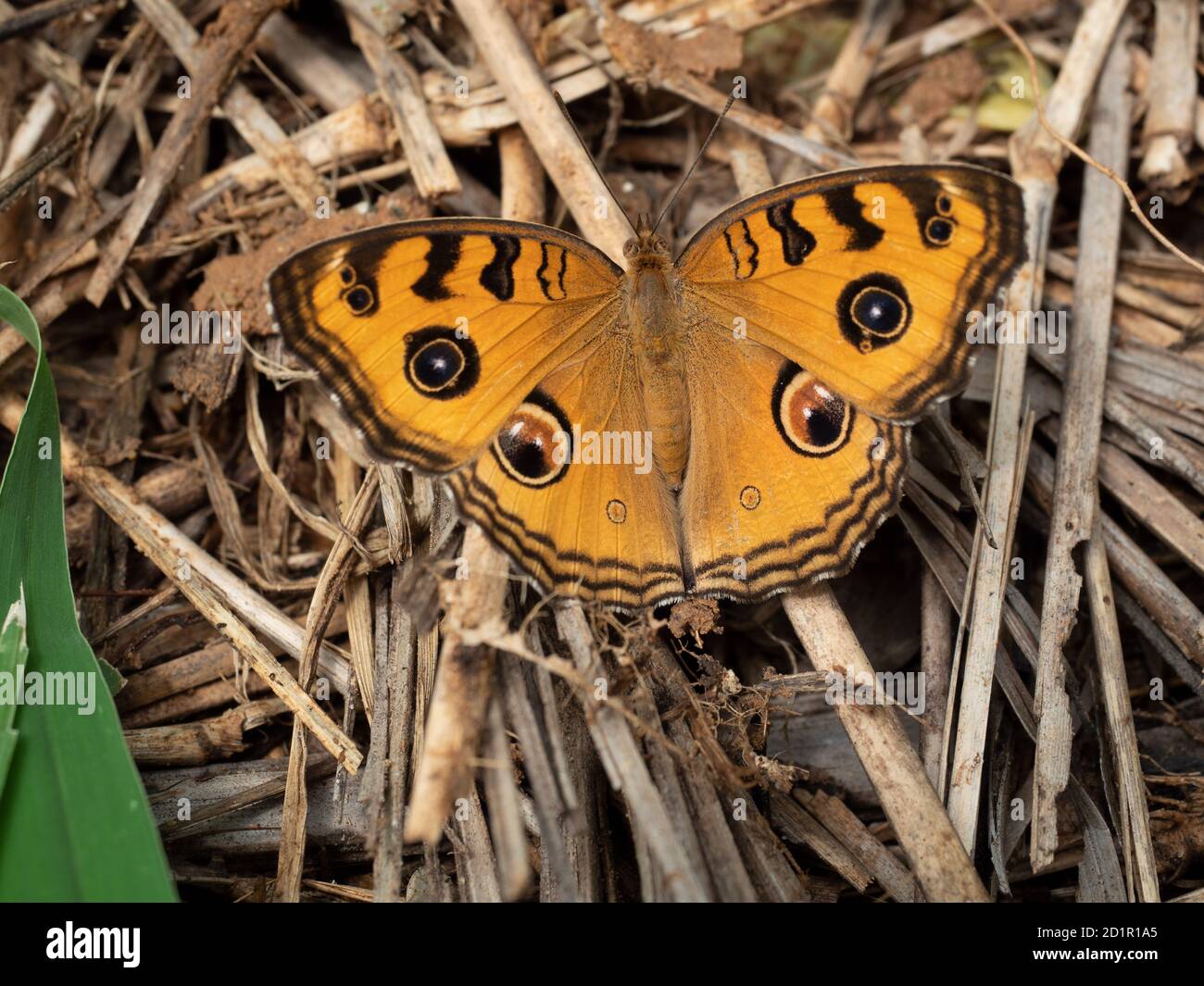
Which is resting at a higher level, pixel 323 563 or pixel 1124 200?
pixel 1124 200

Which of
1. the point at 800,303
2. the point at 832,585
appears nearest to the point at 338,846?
the point at 832,585

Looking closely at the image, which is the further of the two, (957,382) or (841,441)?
(841,441)

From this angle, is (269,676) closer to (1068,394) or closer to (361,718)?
(361,718)

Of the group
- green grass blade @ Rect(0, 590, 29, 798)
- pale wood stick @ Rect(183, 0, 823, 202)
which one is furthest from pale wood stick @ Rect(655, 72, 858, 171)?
green grass blade @ Rect(0, 590, 29, 798)

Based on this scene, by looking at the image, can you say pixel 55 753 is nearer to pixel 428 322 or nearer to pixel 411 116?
pixel 428 322

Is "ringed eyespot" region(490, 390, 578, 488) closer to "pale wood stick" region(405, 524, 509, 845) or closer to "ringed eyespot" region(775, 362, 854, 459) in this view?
"pale wood stick" region(405, 524, 509, 845)

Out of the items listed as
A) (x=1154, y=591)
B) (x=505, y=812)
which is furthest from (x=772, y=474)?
(x=1154, y=591)
